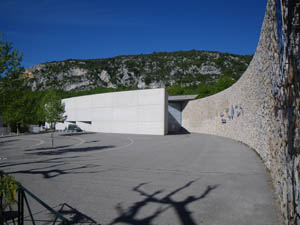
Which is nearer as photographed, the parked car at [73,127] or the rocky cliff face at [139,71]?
the parked car at [73,127]

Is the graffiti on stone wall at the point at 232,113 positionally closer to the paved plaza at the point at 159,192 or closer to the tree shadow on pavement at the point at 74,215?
the paved plaza at the point at 159,192

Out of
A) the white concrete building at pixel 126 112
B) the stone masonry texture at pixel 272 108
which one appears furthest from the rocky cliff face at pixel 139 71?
the stone masonry texture at pixel 272 108

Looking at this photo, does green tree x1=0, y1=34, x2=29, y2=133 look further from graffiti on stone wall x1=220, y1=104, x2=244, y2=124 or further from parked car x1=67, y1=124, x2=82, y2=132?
parked car x1=67, y1=124, x2=82, y2=132

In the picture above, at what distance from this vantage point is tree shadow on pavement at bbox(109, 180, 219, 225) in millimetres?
3713

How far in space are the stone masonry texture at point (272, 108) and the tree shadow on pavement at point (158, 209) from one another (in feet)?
5.47

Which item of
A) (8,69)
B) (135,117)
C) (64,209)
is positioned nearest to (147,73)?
(135,117)

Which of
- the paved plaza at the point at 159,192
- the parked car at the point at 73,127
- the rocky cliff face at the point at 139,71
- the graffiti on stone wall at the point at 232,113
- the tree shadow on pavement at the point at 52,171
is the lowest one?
the parked car at the point at 73,127

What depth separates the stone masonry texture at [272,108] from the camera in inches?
106

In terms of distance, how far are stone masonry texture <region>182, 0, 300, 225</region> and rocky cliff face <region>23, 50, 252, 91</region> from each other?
55816 mm

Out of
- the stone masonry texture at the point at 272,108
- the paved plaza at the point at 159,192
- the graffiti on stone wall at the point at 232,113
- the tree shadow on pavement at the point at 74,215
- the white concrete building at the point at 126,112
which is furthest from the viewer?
the white concrete building at the point at 126,112

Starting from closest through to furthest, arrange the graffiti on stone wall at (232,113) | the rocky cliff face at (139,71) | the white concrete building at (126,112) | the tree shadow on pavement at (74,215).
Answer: the tree shadow on pavement at (74,215)
the graffiti on stone wall at (232,113)
the white concrete building at (126,112)
the rocky cliff face at (139,71)

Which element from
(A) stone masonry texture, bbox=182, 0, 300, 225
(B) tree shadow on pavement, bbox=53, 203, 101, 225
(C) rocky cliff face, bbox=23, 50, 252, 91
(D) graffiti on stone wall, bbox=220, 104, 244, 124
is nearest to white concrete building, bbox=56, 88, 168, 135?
(A) stone masonry texture, bbox=182, 0, 300, 225

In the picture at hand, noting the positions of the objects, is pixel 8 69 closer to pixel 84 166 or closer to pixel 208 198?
pixel 84 166

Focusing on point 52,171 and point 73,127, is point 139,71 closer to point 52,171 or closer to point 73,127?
point 73,127
